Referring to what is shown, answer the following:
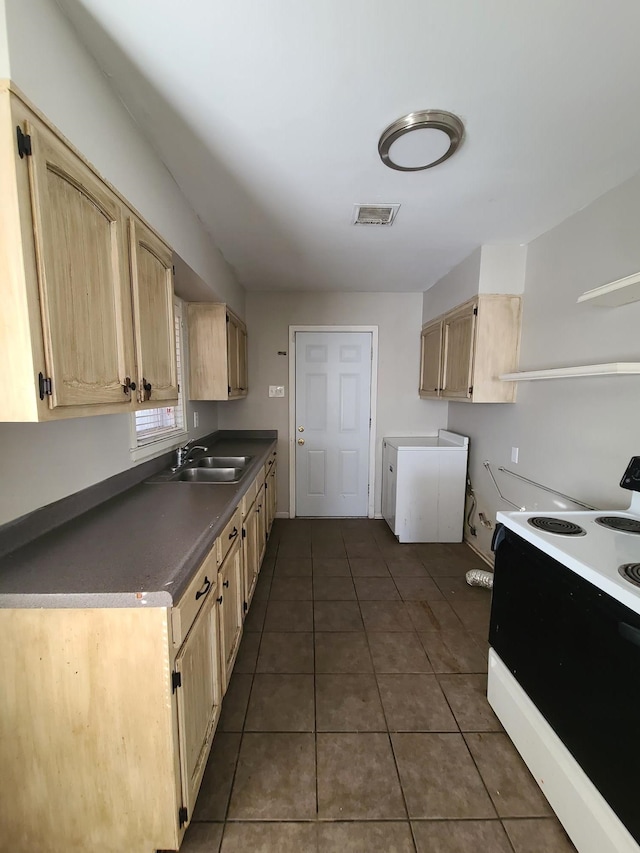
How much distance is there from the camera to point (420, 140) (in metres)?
1.39

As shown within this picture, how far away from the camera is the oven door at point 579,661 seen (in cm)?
94

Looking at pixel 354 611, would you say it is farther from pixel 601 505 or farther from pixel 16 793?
pixel 16 793

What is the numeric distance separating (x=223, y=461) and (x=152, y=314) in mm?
1531

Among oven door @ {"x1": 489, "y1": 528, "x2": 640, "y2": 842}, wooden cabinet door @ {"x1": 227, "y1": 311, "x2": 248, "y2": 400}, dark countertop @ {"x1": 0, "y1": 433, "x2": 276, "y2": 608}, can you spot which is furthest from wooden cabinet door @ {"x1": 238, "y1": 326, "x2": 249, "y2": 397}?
oven door @ {"x1": 489, "y1": 528, "x2": 640, "y2": 842}

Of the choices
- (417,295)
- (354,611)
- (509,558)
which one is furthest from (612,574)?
(417,295)

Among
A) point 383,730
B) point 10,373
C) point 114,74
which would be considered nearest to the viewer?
point 10,373

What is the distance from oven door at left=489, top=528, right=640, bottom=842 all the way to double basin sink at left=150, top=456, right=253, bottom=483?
153cm

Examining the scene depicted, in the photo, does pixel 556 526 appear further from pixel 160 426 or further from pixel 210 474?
pixel 160 426

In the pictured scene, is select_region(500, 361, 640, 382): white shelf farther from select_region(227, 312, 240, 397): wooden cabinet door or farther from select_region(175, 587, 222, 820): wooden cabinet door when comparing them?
select_region(227, 312, 240, 397): wooden cabinet door

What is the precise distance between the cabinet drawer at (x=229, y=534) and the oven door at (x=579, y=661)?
123cm

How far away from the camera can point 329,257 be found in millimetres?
2705

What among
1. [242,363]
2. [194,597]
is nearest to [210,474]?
[242,363]

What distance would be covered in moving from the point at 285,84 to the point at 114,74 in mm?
560

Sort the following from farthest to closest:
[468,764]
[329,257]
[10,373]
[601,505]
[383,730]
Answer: [329,257] → [601,505] → [383,730] → [468,764] → [10,373]
